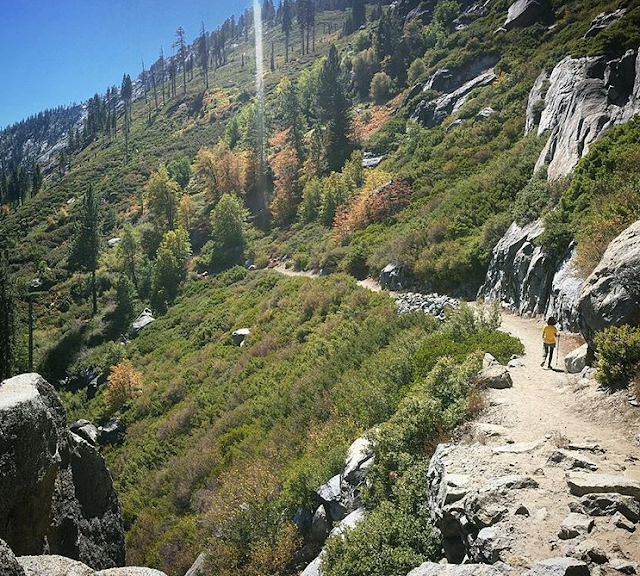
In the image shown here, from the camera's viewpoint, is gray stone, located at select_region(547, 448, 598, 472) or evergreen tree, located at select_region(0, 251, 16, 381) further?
evergreen tree, located at select_region(0, 251, 16, 381)

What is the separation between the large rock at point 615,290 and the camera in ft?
26.6

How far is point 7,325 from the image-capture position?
116 feet

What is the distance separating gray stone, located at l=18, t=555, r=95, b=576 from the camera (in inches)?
193

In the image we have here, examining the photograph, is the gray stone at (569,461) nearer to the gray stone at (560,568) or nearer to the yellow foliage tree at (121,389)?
the gray stone at (560,568)

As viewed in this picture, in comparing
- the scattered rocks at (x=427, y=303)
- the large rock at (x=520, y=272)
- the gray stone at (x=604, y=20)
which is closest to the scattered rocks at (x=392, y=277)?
the scattered rocks at (x=427, y=303)

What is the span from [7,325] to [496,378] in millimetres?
39080

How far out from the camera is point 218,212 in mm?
51031

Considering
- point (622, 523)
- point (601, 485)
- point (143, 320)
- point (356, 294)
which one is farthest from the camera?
point (143, 320)

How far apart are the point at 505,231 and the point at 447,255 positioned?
308 centimetres

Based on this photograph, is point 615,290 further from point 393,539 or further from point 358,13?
point 358,13

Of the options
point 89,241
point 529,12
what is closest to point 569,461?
point 89,241

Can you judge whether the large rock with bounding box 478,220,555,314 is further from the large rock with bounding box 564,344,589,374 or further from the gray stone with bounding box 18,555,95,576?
the gray stone with bounding box 18,555,95,576

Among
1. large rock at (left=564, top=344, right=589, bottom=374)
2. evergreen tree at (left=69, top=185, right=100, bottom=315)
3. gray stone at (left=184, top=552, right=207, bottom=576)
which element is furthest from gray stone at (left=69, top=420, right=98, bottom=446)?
evergreen tree at (left=69, top=185, right=100, bottom=315)

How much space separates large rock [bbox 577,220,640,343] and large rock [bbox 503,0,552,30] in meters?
55.5
